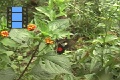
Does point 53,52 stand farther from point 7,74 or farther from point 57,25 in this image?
point 7,74

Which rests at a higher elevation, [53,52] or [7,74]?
[53,52]

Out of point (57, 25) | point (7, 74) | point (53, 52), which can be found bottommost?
point (7, 74)

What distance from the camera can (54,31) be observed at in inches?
51.2

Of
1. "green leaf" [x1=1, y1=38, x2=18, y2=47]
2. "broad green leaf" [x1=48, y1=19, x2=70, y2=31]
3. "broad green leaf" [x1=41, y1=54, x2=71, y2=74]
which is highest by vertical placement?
"broad green leaf" [x1=48, y1=19, x2=70, y2=31]

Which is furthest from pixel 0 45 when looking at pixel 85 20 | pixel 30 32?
pixel 85 20

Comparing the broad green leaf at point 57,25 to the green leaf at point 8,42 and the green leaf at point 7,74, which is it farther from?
the green leaf at point 7,74

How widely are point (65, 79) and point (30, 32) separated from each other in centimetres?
33

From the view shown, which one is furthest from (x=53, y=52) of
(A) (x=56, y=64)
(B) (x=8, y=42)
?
(B) (x=8, y=42)
